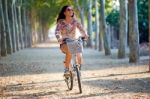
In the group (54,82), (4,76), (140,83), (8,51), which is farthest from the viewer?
(8,51)

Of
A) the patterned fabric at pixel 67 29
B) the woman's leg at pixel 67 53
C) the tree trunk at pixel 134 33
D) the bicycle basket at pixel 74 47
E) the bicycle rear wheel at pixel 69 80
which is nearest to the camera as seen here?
the bicycle basket at pixel 74 47

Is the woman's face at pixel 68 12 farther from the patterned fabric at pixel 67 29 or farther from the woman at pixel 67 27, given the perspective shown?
the patterned fabric at pixel 67 29

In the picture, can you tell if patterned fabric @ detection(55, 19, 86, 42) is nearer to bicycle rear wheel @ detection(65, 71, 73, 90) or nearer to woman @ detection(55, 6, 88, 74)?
woman @ detection(55, 6, 88, 74)

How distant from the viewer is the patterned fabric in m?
11.2

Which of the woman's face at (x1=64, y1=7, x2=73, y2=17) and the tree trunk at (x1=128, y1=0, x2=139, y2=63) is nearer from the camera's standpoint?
the woman's face at (x1=64, y1=7, x2=73, y2=17)

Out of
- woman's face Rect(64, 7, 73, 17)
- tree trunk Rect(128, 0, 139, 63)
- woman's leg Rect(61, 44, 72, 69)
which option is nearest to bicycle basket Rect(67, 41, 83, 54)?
woman's leg Rect(61, 44, 72, 69)

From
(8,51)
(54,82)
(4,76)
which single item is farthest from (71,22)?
(8,51)

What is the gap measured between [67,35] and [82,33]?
0.38 metres

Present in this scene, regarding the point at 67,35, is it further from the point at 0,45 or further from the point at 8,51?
the point at 8,51

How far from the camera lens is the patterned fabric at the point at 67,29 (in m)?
11.2

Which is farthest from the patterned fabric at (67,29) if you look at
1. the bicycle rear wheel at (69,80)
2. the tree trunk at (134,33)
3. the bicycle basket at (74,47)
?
the tree trunk at (134,33)

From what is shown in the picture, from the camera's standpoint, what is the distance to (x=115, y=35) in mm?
54344

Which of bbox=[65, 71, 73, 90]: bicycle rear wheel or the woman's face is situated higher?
the woman's face

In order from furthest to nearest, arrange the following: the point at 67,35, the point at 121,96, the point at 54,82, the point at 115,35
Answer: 1. the point at 115,35
2. the point at 54,82
3. the point at 67,35
4. the point at 121,96
